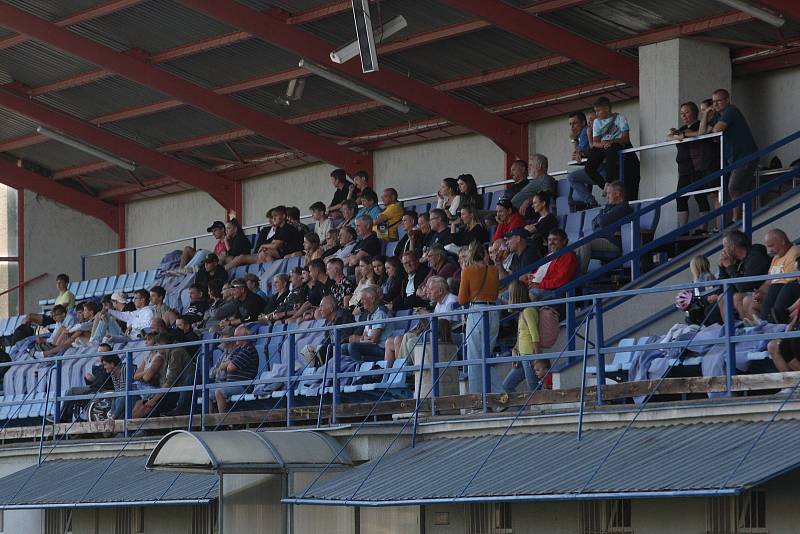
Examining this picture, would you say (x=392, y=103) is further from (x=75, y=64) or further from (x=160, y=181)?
(x=160, y=181)

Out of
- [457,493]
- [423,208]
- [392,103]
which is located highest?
[392,103]

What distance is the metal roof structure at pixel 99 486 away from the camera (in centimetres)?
1569

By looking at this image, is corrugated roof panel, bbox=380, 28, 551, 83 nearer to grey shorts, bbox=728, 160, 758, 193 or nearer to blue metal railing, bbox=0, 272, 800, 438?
grey shorts, bbox=728, 160, 758, 193

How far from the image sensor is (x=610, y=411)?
12.6 meters

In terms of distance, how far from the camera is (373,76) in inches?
931

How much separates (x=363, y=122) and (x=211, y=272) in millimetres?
4488

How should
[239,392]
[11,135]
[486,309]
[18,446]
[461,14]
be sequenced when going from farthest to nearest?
[11,135] < [461,14] < [18,446] < [239,392] < [486,309]

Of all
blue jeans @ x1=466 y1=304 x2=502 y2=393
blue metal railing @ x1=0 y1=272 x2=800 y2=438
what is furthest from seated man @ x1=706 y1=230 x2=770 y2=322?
blue jeans @ x1=466 y1=304 x2=502 y2=393

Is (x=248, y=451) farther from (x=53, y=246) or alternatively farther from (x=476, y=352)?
(x=53, y=246)

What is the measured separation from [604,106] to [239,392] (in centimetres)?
603

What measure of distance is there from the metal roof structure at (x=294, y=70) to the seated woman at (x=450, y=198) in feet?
7.29

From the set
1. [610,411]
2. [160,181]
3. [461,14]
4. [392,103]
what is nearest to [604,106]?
[461,14]

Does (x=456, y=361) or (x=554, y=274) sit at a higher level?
(x=554, y=274)

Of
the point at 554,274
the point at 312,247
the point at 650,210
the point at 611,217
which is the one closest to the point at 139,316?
the point at 312,247
